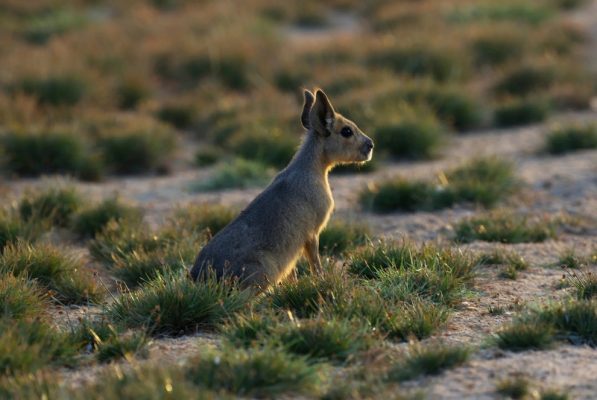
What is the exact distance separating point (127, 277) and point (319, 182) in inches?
70.8

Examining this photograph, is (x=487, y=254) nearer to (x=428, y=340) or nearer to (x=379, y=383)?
(x=428, y=340)

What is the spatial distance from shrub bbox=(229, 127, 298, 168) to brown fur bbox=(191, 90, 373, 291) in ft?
16.0

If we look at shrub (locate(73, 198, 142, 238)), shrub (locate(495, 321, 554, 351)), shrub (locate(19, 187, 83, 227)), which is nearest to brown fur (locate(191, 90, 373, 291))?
shrub (locate(495, 321, 554, 351))

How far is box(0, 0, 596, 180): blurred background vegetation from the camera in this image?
13422mm

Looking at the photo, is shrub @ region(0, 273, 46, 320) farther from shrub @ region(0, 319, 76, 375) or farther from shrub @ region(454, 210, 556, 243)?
shrub @ region(454, 210, 556, 243)

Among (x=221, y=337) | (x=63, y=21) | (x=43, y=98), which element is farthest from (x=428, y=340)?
(x=63, y=21)

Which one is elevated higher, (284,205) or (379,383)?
(284,205)

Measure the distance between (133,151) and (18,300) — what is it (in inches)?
263

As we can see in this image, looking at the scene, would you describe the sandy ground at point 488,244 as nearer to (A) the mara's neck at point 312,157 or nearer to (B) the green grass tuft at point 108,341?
(B) the green grass tuft at point 108,341

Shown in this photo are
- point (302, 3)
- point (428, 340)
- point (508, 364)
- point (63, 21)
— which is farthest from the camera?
point (302, 3)

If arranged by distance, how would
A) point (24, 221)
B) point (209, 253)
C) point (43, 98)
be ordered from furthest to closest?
point (43, 98) → point (24, 221) → point (209, 253)

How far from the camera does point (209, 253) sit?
7090 mm

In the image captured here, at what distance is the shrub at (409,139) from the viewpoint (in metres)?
13.4

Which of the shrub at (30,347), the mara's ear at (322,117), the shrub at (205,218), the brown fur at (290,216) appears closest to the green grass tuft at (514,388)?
the brown fur at (290,216)
